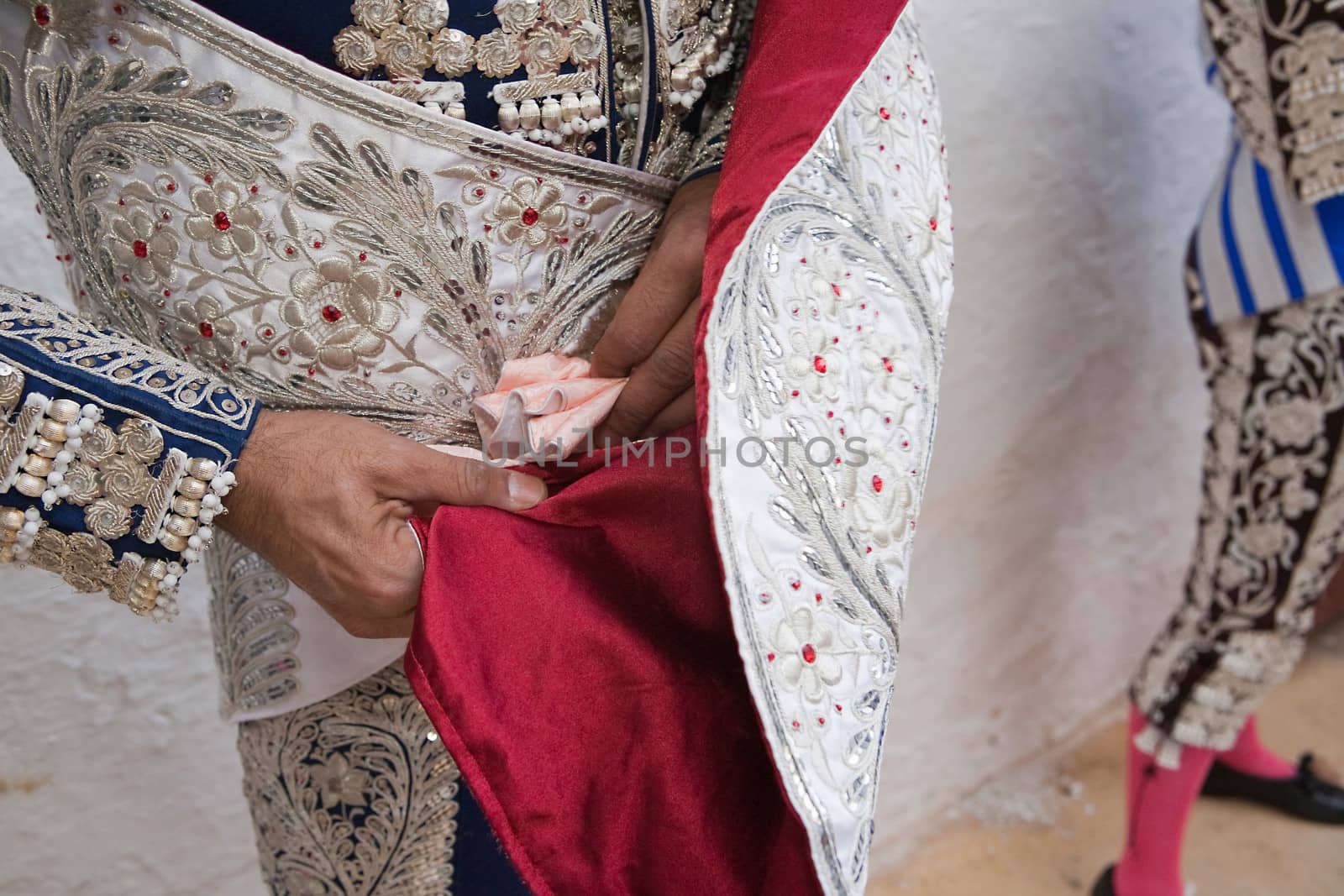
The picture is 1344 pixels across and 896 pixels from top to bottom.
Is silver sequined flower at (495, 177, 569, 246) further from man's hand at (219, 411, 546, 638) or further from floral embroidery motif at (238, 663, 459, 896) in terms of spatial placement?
floral embroidery motif at (238, 663, 459, 896)

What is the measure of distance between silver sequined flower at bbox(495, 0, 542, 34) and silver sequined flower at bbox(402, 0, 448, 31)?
0.03m

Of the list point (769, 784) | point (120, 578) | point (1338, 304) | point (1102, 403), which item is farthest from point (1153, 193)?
point (120, 578)

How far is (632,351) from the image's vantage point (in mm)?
554

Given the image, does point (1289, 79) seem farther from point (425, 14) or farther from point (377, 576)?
point (377, 576)

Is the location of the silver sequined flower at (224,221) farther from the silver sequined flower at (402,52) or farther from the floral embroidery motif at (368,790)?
the floral embroidery motif at (368,790)

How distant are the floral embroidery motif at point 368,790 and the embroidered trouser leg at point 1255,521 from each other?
908mm

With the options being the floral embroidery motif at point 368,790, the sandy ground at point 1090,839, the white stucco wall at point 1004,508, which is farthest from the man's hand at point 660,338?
the sandy ground at point 1090,839

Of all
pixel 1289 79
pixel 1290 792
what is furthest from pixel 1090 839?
pixel 1289 79

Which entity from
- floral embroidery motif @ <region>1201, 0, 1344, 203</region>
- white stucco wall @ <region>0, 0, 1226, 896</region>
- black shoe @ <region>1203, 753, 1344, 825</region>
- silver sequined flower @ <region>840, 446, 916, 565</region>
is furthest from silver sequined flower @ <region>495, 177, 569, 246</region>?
black shoe @ <region>1203, 753, 1344, 825</region>

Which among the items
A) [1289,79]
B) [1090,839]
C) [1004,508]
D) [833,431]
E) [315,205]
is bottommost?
[1090,839]

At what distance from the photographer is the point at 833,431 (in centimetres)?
46

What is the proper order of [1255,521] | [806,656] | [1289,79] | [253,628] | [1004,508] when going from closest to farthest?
[806,656] < [253,628] < [1289,79] < [1255,521] < [1004,508]

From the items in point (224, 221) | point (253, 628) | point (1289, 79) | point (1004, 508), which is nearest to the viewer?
point (224, 221)

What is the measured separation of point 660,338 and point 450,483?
0.13m
